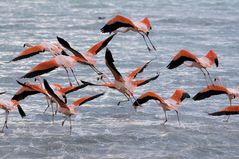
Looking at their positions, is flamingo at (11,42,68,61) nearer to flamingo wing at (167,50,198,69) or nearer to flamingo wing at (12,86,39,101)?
flamingo wing at (12,86,39,101)

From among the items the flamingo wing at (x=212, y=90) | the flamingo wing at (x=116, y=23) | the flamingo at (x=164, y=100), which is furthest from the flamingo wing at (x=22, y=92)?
the flamingo wing at (x=212, y=90)

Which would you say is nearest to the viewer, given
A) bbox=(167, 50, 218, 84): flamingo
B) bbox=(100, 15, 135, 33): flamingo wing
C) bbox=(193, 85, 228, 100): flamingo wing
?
bbox=(100, 15, 135, 33): flamingo wing

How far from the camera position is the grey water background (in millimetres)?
11250

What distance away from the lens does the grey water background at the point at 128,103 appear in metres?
11.2

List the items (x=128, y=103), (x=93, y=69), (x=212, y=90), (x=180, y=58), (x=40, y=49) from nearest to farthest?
(x=40, y=49)
(x=93, y=69)
(x=180, y=58)
(x=212, y=90)
(x=128, y=103)

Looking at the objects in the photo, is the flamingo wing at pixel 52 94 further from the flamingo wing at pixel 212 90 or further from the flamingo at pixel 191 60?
the flamingo wing at pixel 212 90

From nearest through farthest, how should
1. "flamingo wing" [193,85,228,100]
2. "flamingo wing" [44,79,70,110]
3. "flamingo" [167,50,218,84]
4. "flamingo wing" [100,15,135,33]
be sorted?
"flamingo wing" [44,79,70,110] < "flamingo wing" [100,15,135,33] < "flamingo" [167,50,218,84] < "flamingo wing" [193,85,228,100]

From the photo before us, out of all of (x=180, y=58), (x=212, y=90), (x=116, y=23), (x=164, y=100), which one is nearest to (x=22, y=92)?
(x=116, y=23)

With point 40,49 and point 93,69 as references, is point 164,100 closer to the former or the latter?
point 93,69

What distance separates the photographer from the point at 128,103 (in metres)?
14.5

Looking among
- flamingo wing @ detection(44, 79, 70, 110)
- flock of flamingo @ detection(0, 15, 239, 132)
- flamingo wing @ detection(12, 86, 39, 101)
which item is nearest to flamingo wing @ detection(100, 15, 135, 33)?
flock of flamingo @ detection(0, 15, 239, 132)

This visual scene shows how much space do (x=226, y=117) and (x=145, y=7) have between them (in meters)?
23.6

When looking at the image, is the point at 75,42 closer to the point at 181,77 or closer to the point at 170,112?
the point at 181,77

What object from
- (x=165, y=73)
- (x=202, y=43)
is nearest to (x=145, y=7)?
A: (x=202, y=43)
